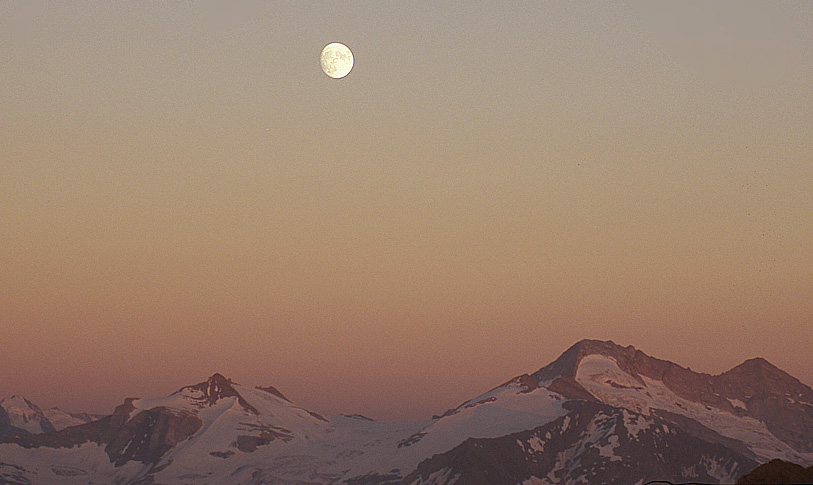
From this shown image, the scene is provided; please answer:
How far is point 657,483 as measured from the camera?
189 ft

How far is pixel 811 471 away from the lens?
5766cm

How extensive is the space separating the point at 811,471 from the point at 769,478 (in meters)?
1.98

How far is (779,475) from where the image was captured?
190ft

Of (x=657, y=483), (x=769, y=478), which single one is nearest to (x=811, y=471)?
(x=769, y=478)

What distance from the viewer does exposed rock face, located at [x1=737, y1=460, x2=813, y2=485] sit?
57250 millimetres

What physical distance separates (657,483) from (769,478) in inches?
221

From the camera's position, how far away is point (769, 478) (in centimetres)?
5822

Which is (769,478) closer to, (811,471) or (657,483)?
(811,471)

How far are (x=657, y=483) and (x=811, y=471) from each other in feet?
24.4

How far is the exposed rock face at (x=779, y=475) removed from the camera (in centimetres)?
5725
